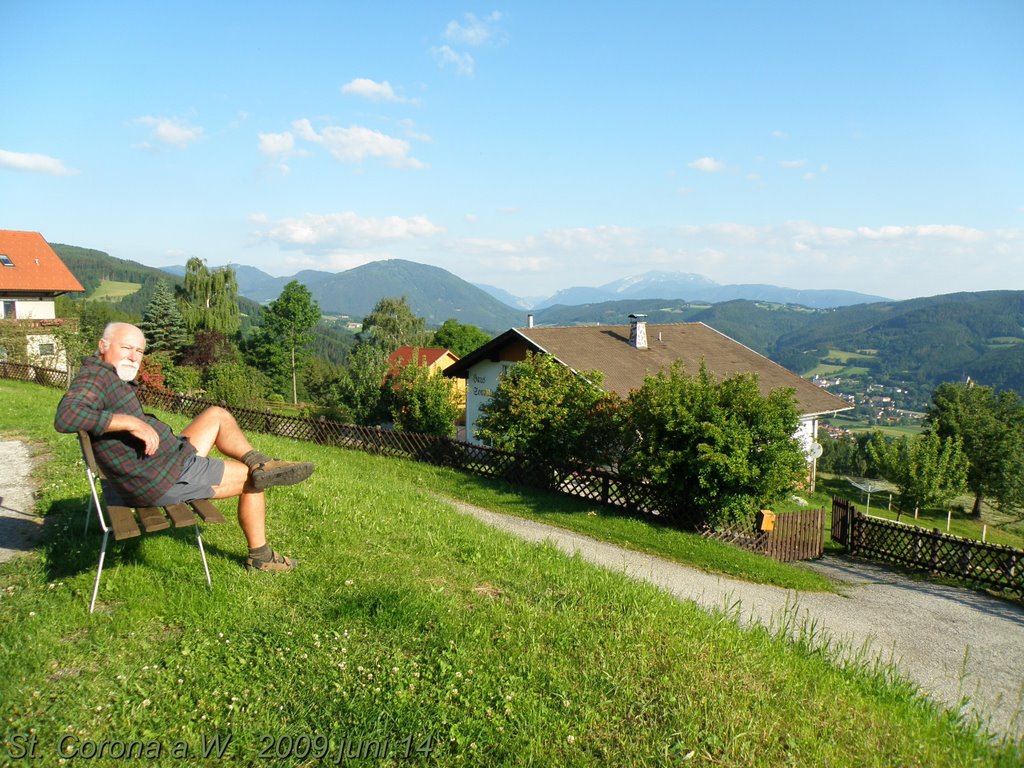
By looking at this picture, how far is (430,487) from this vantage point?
16031 millimetres

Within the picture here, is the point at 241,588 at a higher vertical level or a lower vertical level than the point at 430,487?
higher

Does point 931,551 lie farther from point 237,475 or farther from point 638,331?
point 638,331

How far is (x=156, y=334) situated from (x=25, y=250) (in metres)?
13.4

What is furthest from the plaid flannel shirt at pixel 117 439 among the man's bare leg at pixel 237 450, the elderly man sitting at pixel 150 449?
the man's bare leg at pixel 237 450

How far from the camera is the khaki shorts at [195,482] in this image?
15.7 ft

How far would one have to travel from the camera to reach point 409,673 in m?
4.17

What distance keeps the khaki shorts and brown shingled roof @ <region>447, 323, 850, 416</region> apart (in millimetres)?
19528

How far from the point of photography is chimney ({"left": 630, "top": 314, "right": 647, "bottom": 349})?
97.9 feet

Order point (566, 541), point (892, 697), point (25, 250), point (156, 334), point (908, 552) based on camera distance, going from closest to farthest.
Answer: point (892, 697), point (566, 541), point (908, 552), point (25, 250), point (156, 334)

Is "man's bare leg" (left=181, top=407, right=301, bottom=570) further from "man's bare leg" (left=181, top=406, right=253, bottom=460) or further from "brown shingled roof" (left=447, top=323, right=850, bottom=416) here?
"brown shingled roof" (left=447, top=323, right=850, bottom=416)

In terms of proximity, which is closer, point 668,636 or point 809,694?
point 809,694

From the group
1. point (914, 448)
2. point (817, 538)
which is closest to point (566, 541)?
point (817, 538)

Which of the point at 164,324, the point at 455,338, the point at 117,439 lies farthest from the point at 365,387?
the point at 455,338

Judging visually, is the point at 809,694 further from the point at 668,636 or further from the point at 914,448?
the point at 914,448
